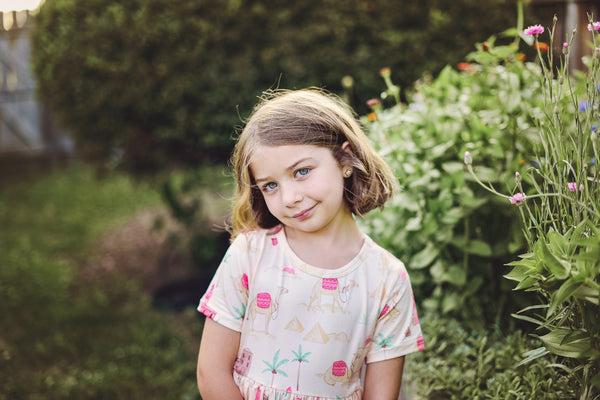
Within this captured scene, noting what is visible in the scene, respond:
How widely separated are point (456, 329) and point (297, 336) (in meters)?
0.89

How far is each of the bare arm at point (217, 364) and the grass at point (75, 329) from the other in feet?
4.66

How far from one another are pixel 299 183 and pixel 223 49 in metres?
2.35

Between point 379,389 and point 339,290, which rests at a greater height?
point 339,290

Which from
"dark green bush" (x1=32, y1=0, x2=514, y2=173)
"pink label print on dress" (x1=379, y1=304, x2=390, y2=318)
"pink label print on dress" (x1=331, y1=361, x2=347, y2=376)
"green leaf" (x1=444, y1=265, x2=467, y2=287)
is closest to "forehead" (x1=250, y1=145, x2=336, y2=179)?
"pink label print on dress" (x1=379, y1=304, x2=390, y2=318)

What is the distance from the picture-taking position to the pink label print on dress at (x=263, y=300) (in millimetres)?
1627

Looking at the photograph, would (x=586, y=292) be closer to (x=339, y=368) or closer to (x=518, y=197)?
(x=518, y=197)

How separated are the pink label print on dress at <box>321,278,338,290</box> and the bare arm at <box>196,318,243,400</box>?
0.97 ft

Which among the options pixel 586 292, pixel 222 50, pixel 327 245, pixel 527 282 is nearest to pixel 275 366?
pixel 327 245

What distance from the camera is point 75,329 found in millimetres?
3707

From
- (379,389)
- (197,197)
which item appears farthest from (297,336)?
(197,197)

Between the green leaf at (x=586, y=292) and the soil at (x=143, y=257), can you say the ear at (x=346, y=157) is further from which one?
the soil at (x=143, y=257)

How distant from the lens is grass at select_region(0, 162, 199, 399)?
10.0 feet

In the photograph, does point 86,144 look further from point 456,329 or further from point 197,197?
point 456,329

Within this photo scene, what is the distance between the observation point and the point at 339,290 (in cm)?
163
